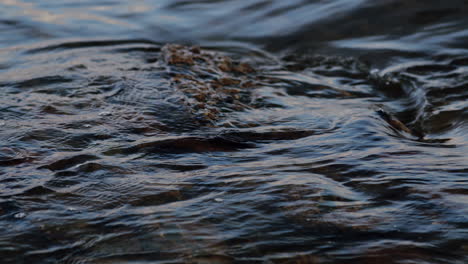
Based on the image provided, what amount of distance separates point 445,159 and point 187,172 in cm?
132

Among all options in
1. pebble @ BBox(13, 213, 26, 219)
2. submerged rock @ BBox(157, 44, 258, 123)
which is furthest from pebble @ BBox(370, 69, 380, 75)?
pebble @ BBox(13, 213, 26, 219)

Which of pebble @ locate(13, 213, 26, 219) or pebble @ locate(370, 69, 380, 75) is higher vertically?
pebble @ locate(370, 69, 380, 75)

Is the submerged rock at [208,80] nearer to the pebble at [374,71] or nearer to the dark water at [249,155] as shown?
the dark water at [249,155]

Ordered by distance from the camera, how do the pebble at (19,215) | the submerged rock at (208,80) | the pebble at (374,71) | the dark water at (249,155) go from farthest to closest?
1. the pebble at (374,71)
2. the submerged rock at (208,80)
3. the pebble at (19,215)
4. the dark water at (249,155)

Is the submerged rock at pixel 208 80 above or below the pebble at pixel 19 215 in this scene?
above

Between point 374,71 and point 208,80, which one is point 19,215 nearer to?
point 208,80

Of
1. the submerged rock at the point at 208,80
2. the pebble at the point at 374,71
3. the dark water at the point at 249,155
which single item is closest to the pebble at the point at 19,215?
the dark water at the point at 249,155

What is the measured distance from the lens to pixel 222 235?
7.55 ft

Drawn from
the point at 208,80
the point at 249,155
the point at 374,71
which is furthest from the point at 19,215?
the point at 374,71

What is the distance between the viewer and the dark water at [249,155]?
7.43 ft

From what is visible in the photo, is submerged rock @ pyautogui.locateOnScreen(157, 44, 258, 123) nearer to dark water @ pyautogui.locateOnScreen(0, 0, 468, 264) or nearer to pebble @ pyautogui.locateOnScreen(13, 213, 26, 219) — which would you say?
dark water @ pyautogui.locateOnScreen(0, 0, 468, 264)

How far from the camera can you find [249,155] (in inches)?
125

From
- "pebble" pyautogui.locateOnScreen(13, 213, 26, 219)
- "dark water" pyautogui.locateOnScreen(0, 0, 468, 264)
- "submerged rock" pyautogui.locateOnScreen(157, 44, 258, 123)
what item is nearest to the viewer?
"dark water" pyautogui.locateOnScreen(0, 0, 468, 264)

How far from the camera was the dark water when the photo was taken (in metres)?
2.27
